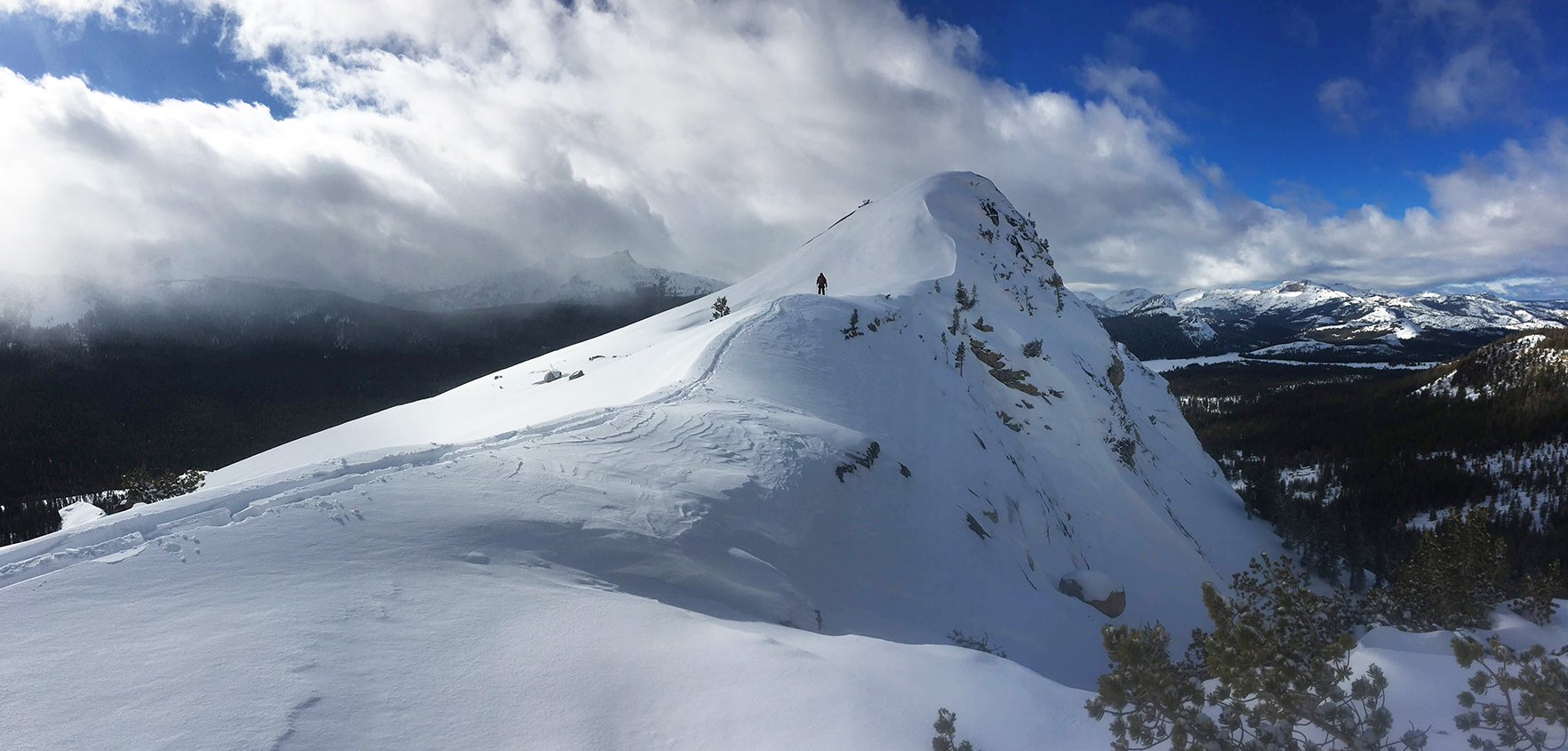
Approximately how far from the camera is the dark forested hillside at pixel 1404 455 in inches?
2124

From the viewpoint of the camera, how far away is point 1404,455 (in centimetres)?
8669

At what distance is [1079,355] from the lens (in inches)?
1291

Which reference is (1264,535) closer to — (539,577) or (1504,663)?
(1504,663)

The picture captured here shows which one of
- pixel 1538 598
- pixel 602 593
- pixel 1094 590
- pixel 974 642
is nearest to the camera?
pixel 602 593

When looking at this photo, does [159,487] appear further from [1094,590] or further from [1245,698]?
[1245,698]

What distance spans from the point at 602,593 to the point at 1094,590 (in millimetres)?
13931

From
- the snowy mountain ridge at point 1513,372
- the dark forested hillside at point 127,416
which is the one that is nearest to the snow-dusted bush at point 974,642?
the dark forested hillside at point 127,416

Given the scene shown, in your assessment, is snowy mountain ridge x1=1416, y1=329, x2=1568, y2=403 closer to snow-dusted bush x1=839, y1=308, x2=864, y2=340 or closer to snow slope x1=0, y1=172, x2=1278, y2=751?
snow-dusted bush x1=839, y1=308, x2=864, y2=340

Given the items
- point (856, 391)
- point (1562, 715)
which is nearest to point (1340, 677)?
point (1562, 715)

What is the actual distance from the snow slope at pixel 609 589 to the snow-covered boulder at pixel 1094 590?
18.9 inches

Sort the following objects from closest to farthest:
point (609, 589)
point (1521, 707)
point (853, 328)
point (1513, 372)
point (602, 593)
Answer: point (1521, 707) < point (602, 593) < point (609, 589) < point (853, 328) < point (1513, 372)

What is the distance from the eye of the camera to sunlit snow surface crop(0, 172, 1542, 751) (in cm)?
452

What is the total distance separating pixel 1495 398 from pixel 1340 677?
154 m

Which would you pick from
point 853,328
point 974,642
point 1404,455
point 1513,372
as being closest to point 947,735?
point 974,642
